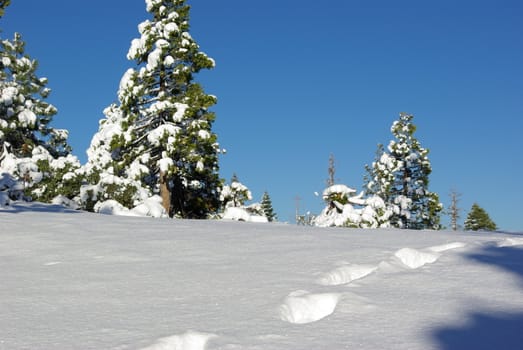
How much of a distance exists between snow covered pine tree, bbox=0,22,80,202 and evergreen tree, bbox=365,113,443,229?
60.5ft

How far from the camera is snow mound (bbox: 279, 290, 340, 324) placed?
110 inches

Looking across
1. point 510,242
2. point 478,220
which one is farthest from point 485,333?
point 478,220

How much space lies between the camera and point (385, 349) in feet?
7.37

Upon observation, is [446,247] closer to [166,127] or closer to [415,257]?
[415,257]

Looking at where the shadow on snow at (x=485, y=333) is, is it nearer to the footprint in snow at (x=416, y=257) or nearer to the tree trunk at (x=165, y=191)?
the footprint in snow at (x=416, y=257)

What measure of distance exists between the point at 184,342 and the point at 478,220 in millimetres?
52462

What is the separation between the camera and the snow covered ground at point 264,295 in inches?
95.7

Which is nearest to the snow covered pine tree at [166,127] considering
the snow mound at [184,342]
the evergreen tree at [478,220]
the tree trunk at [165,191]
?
the tree trunk at [165,191]

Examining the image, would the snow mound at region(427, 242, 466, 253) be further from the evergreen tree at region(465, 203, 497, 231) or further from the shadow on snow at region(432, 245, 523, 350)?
the evergreen tree at region(465, 203, 497, 231)

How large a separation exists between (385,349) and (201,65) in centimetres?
1682

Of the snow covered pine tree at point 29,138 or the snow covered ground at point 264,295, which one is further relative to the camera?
the snow covered pine tree at point 29,138

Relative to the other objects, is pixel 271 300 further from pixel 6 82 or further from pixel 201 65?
pixel 6 82

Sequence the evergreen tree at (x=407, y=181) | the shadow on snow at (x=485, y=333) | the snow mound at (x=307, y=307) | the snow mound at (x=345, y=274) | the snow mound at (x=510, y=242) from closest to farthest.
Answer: the shadow on snow at (x=485, y=333) → the snow mound at (x=307, y=307) → the snow mound at (x=345, y=274) → the snow mound at (x=510, y=242) → the evergreen tree at (x=407, y=181)

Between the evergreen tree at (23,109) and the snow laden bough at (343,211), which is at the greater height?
the evergreen tree at (23,109)
